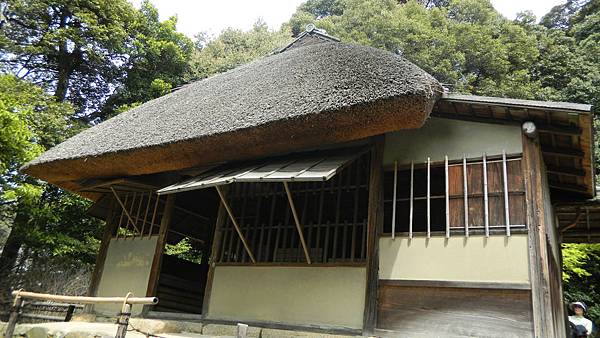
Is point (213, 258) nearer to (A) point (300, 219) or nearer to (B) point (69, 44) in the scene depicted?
(A) point (300, 219)

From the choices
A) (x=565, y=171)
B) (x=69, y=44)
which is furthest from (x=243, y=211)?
(x=69, y=44)

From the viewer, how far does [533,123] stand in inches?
165

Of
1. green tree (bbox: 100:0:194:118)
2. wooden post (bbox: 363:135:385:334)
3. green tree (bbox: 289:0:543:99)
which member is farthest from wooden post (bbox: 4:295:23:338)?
green tree (bbox: 289:0:543:99)

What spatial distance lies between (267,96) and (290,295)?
250 cm

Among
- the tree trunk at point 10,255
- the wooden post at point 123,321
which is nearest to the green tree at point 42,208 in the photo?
the tree trunk at point 10,255

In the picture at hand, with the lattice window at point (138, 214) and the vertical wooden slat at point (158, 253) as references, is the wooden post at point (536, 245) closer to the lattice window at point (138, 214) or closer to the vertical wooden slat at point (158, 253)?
the vertical wooden slat at point (158, 253)

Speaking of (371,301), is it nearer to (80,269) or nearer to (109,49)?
(80,269)

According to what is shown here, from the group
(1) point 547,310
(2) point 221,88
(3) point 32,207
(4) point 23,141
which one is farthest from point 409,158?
(3) point 32,207

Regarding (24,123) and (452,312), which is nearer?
(452,312)

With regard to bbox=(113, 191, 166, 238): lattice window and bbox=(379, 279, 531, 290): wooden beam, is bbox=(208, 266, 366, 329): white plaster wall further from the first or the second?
bbox=(113, 191, 166, 238): lattice window

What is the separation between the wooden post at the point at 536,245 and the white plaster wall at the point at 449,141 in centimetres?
17

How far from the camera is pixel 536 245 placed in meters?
3.80

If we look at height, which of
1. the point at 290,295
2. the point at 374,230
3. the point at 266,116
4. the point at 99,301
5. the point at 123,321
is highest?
the point at 266,116

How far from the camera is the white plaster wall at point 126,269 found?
6.31 meters
